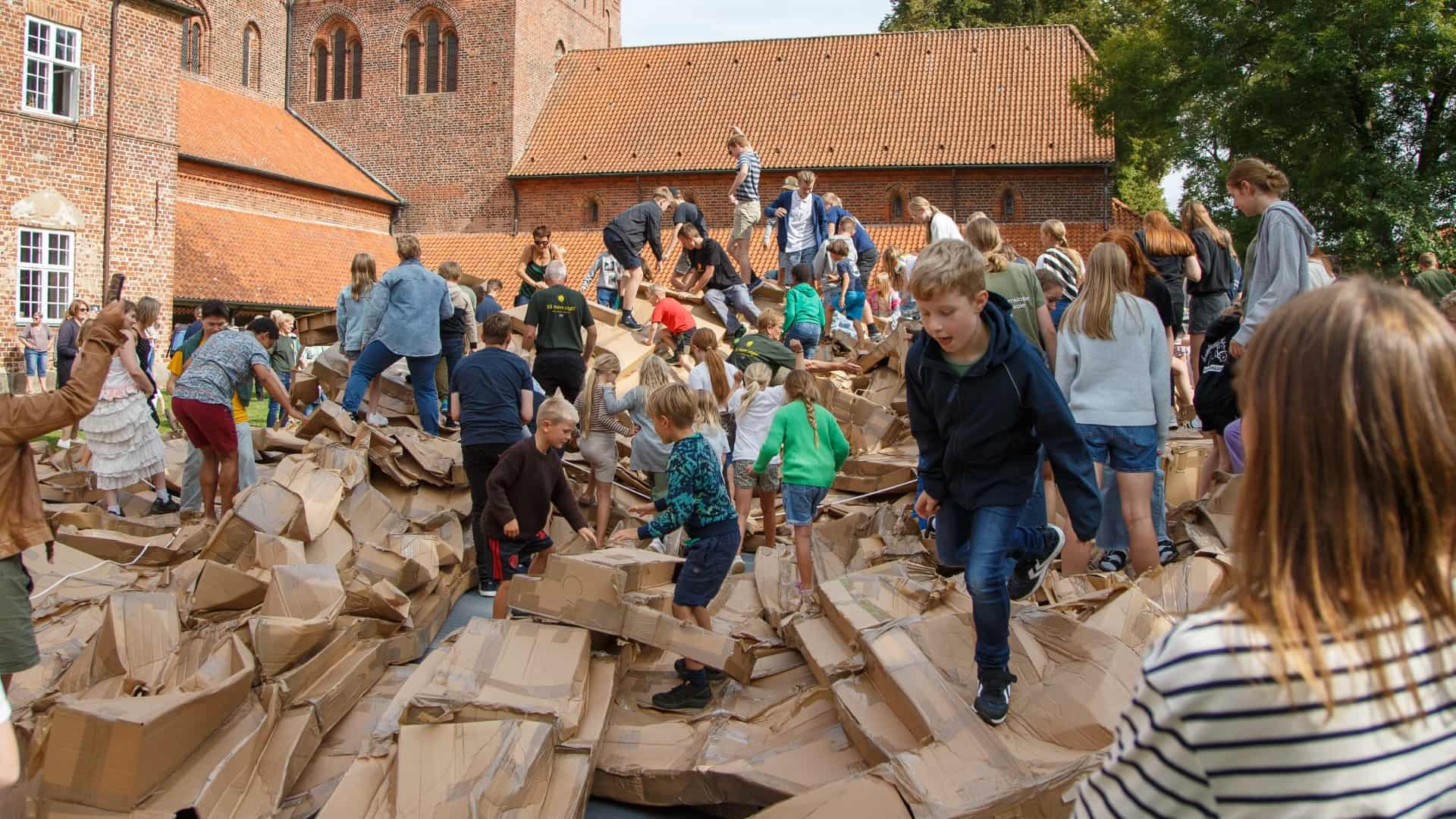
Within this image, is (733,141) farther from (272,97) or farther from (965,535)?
(272,97)

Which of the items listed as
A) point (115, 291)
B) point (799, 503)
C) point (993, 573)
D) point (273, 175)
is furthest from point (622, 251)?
point (273, 175)

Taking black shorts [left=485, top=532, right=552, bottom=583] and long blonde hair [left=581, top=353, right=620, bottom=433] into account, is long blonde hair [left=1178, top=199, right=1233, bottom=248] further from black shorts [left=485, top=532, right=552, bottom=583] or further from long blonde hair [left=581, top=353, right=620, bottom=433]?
black shorts [left=485, top=532, right=552, bottom=583]

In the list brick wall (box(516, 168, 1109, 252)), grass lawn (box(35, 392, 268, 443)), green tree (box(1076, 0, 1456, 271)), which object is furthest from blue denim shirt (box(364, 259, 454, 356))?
brick wall (box(516, 168, 1109, 252))

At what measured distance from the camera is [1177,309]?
27.3ft

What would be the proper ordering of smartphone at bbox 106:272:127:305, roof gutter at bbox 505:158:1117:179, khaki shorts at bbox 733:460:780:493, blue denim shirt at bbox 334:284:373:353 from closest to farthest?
smartphone at bbox 106:272:127:305, khaki shorts at bbox 733:460:780:493, blue denim shirt at bbox 334:284:373:353, roof gutter at bbox 505:158:1117:179

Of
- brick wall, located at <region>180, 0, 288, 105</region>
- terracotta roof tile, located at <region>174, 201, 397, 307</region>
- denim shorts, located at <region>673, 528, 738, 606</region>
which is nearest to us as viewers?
denim shorts, located at <region>673, 528, 738, 606</region>

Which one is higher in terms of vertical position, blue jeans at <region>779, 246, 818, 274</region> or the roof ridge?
the roof ridge

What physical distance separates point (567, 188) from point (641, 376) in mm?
33171

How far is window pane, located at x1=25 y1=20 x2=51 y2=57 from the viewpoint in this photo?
2309 cm

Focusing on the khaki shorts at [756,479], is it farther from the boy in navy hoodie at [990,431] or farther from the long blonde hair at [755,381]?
the boy in navy hoodie at [990,431]

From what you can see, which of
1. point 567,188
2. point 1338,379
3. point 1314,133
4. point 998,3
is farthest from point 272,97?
point 1338,379

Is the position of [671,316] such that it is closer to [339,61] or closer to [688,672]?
[688,672]

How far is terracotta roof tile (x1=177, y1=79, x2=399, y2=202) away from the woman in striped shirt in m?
33.5

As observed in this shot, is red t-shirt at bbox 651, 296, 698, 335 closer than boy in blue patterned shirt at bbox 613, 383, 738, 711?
No
